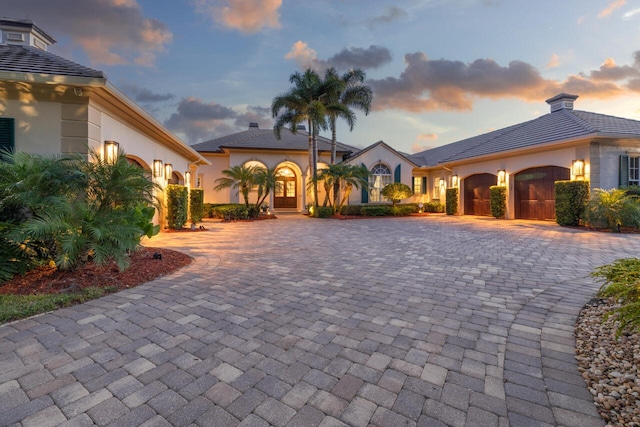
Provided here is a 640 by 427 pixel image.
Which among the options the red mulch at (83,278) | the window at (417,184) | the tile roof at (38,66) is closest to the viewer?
the red mulch at (83,278)

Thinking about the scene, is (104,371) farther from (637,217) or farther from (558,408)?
(637,217)

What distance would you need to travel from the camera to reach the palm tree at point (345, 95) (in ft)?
60.5

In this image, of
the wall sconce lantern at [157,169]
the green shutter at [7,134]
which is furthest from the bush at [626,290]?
the wall sconce lantern at [157,169]

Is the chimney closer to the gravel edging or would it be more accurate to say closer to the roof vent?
the gravel edging

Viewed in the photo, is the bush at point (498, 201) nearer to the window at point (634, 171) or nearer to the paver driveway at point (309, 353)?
the window at point (634, 171)

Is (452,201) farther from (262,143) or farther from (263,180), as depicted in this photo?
(262,143)

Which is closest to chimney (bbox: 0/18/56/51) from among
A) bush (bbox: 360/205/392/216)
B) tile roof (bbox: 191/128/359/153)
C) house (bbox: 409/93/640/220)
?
tile roof (bbox: 191/128/359/153)

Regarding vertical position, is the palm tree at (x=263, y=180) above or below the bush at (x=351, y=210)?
above

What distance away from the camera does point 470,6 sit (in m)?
10.0

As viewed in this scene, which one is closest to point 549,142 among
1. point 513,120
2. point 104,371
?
point 513,120

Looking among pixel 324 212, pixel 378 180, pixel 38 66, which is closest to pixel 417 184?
pixel 378 180

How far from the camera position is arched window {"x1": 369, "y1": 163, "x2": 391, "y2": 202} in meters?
20.9

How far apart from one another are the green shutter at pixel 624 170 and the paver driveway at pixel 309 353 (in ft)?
34.9

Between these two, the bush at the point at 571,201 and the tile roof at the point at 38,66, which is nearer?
the tile roof at the point at 38,66
